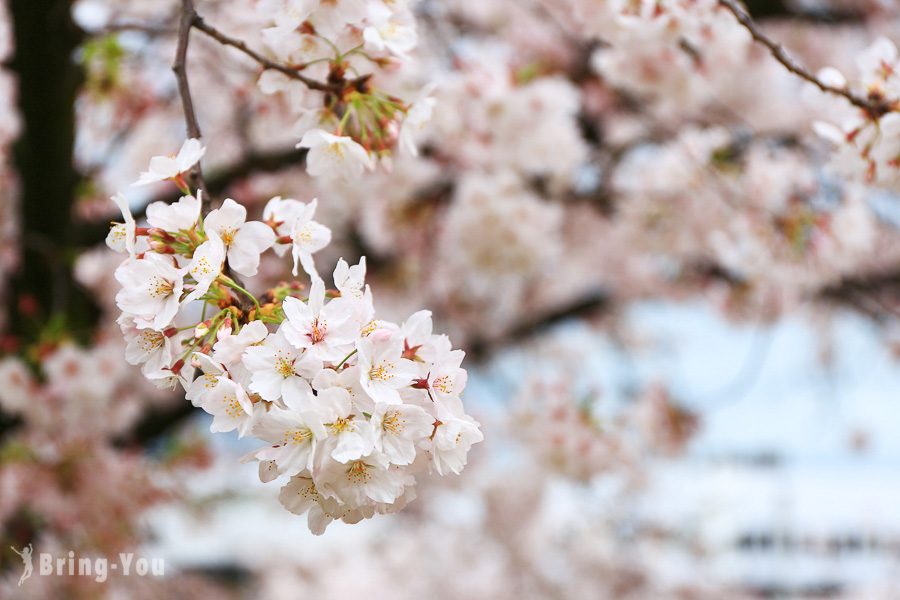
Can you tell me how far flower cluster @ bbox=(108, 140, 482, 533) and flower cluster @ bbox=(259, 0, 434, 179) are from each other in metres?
0.22

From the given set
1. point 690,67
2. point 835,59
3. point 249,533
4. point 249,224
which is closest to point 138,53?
point 690,67

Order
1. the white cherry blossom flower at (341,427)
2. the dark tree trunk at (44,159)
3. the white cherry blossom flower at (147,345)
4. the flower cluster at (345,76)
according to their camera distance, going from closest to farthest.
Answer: the white cherry blossom flower at (341,427)
the white cherry blossom flower at (147,345)
the flower cluster at (345,76)
the dark tree trunk at (44,159)

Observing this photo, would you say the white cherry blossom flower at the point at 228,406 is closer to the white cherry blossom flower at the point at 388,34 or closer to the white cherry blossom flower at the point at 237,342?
the white cherry blossom flower at the point at 237,342

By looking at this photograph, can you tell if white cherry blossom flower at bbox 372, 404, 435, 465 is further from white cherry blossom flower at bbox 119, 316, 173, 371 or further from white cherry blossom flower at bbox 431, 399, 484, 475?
white cherry blossom flower at bbox 119, 316, 173, 371

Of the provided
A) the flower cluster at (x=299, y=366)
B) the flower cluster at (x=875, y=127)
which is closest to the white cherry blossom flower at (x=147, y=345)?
the flower cluster at (x=299, y=366)

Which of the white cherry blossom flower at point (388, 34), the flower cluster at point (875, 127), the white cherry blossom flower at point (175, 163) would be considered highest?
the flower cluster at point (875, 127)

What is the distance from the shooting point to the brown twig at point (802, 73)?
1.15 metres

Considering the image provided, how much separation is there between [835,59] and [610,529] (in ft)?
10.9

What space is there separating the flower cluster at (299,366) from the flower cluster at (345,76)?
8.6 inches

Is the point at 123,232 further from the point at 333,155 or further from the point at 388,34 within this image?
the point at 388,34

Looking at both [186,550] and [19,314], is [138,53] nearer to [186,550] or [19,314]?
[19,314]

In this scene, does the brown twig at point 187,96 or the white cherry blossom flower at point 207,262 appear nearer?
the white cherry blossom flower at point 207,262

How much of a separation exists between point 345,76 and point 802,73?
64 centimetres

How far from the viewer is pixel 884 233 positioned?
3812mm
